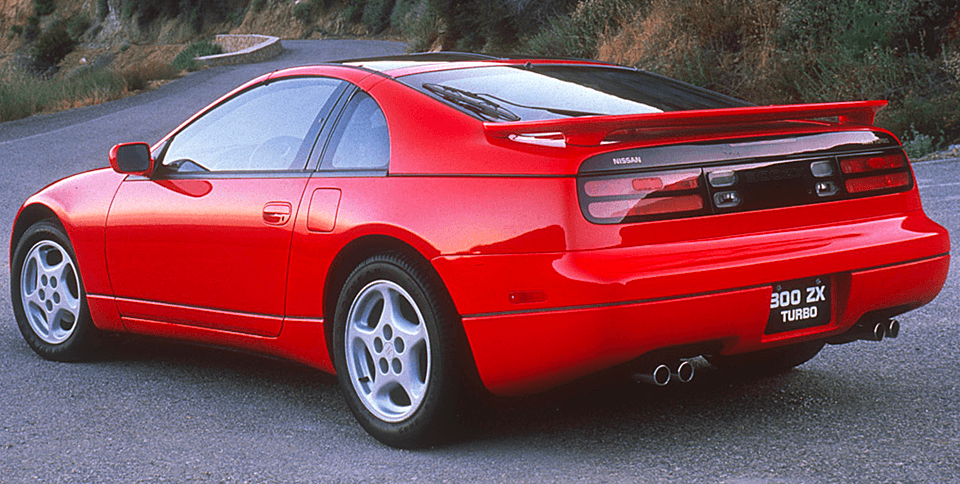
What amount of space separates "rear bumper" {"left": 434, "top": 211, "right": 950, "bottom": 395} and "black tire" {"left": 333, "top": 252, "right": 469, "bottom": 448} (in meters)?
0.11

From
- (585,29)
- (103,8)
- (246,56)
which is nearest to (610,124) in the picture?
(585,29)

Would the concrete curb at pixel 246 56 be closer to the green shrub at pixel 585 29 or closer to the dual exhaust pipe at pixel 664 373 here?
the green shrub at pixel 585 29

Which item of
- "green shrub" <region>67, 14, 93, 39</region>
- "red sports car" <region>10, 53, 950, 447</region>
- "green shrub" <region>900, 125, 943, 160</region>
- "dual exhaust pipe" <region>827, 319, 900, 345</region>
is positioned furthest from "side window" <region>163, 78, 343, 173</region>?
"green shrub" <region>67, 14, 93, 39</region>

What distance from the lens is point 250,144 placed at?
4.61m

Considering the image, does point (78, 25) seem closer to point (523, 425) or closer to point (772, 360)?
point (772, 360)

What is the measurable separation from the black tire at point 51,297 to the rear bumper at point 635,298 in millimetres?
2472

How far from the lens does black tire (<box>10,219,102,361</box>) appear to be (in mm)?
5242

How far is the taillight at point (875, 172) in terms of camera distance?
3.80m

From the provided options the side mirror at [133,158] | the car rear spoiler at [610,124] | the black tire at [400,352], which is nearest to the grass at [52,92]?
the side mirror at [133,158]

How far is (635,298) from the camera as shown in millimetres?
3311

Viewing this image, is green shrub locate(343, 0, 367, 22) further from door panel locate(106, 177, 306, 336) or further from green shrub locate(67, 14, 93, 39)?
door panel locate(106, 177, 306, 336)

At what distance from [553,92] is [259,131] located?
1.35 m

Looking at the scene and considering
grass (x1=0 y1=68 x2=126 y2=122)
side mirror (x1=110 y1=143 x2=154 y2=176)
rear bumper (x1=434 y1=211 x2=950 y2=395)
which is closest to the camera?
rear bumper (x1=434 y1=211 x2=950 y2=395)

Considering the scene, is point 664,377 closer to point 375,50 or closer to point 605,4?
point 605,4
